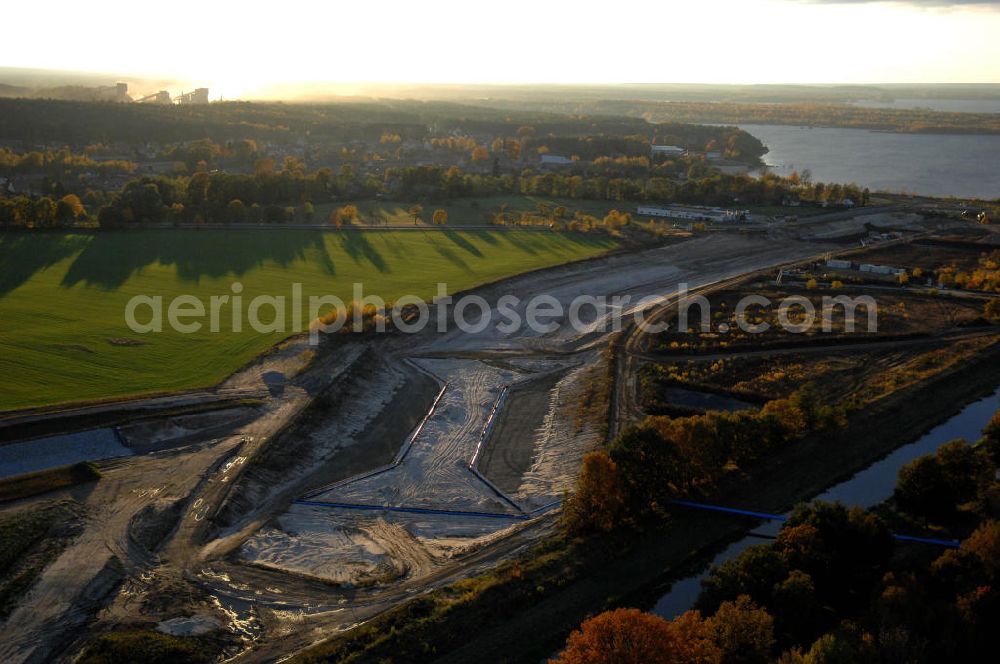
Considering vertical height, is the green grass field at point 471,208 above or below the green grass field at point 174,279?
above

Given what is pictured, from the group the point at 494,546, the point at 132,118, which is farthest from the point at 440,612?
the point at 132,118

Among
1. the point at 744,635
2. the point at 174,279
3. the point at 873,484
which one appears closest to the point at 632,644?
the point at 744,635

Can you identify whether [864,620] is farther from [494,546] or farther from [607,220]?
[607,220]

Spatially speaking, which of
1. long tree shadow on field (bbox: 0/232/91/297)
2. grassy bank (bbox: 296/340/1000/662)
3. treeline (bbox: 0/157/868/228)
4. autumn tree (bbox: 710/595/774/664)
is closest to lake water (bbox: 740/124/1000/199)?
treeline (bbox: 0/157/868/228)

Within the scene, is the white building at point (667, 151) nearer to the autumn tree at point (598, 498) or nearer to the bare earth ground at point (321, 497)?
the bare earth ground at point (321, 497)

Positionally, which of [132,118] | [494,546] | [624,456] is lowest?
[494,546]

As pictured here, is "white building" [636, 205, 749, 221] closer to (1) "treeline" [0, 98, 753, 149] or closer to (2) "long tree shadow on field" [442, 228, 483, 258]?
(2) "long tree shadow on field" [442, 228, 483, 258]

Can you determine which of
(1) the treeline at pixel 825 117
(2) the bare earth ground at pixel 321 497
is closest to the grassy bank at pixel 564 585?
(2) the bare earth ground at pixel 321 497
